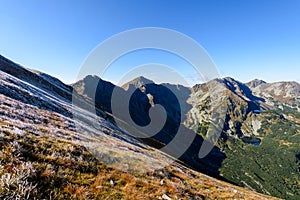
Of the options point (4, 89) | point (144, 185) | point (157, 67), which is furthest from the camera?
point (157, 67)

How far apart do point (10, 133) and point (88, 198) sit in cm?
785

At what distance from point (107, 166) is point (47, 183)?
19.9 ft

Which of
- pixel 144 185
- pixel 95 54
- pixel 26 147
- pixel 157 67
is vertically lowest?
pixel 144 185

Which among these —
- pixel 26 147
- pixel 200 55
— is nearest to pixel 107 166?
pixel 26 147

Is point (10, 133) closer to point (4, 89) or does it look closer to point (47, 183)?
point (47, 183)

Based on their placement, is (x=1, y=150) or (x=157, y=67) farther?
(x=157, y=67)

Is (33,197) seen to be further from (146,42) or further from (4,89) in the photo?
(146,42)

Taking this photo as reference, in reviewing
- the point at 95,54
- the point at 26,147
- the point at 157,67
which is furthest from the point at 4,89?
the point at 157,67

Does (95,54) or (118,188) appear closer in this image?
(118,188)

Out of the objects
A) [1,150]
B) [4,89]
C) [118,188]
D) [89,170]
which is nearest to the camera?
[1,150]

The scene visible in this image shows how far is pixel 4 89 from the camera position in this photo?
33.9m

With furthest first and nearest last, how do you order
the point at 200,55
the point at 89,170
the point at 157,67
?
1. the point at 157,67
2. the point at 200,55
3. the point at 89,170

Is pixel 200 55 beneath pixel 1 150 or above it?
above

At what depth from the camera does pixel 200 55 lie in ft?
119
